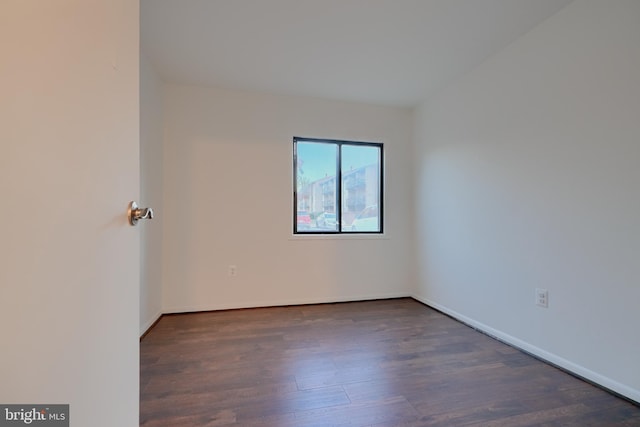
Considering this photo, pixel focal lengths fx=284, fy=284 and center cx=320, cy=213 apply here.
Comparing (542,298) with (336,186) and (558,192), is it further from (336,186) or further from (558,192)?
(336,186)

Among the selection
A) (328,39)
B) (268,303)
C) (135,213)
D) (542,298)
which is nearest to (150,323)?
(268,303)

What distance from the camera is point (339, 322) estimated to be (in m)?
2.85

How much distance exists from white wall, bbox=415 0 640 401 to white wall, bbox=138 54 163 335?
120 inches

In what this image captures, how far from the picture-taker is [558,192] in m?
2.04

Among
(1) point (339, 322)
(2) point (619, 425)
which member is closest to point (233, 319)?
(1) point (339, 322)

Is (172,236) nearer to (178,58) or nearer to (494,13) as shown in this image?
(178,58)

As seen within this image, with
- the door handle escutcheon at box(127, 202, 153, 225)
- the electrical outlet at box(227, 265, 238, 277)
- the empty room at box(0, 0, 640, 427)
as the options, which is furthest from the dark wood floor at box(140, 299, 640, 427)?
the door handle escutcheon at box(127, 202, 153, 225)

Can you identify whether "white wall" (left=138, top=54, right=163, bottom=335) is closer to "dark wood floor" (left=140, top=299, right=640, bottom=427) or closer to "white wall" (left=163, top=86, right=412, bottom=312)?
"white wall" (left=163, top=86, right=412, bottom=312)

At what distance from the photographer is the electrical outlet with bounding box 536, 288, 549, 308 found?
2.10 m

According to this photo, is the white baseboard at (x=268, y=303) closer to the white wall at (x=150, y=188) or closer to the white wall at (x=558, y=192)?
the white wall at (x=150, y=188)

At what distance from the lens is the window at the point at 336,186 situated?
352cm

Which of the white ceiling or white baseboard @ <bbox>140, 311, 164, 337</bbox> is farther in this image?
white baseboard @ <bbox>140, 311, 164, 337</bbox>

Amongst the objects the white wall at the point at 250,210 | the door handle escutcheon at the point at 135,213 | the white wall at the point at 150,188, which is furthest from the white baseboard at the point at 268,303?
the door handle escutcheon at the point at 135,213

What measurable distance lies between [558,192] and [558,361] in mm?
1200
